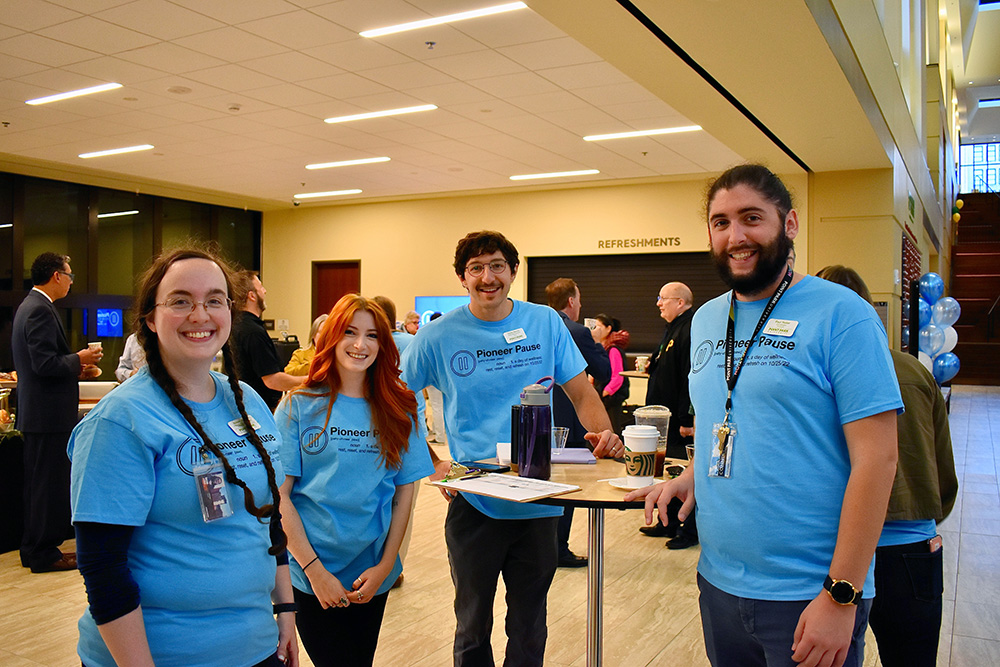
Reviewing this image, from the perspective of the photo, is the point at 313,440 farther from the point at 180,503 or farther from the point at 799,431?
the point at 799,431

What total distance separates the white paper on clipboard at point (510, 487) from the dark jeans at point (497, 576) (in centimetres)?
35

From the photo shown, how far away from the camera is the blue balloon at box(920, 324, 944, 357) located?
417 inches

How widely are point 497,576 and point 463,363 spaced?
0.67m

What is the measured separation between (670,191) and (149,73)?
286 inches

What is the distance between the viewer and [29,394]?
422cm

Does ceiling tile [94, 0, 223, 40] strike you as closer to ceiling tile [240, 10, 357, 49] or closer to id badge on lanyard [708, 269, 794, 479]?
ceiling tile [240, 10, 357, 49]

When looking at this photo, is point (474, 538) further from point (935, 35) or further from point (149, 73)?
point (935, 35)

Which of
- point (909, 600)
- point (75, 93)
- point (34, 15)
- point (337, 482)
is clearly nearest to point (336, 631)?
point (337, 482)

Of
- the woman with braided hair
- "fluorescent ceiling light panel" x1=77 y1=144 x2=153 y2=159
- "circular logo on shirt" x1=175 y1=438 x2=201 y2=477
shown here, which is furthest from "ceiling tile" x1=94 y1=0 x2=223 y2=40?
"circular logo on shirt" x1=175 y1=438 x2=201 y2=477

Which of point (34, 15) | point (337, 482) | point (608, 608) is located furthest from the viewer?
point (34, 15)

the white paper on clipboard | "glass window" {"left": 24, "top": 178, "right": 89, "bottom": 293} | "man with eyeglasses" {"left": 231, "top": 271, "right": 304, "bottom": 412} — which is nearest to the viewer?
the white paper on clipboard

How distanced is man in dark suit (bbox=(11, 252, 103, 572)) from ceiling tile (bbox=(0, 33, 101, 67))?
7.66 feet

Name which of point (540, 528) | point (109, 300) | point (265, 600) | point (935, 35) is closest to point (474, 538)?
point (540, 528)

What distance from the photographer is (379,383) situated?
207cm
